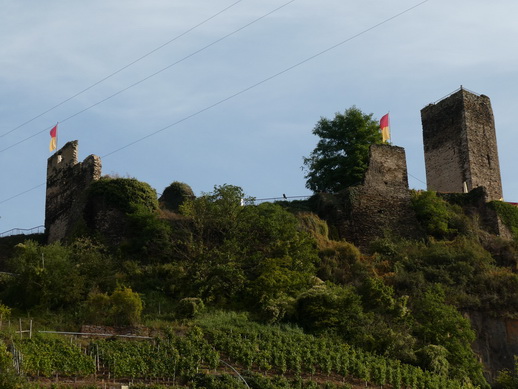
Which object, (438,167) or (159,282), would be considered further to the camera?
(438,167)

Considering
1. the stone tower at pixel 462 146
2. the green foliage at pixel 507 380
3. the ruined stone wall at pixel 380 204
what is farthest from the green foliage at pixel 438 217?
the green foliage at pixel 507 380

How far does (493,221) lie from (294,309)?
12956 millimetres

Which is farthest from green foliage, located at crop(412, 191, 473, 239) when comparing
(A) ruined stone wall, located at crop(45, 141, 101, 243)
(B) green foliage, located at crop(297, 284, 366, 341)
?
(A) ruined stone wall, located at crop(45, 141, 101, 243)

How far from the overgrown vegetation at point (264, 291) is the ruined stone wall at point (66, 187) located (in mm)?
1570

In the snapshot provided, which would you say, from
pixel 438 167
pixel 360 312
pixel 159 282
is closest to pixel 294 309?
pixel 360 312

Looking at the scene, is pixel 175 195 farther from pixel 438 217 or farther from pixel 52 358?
pixel 52 358

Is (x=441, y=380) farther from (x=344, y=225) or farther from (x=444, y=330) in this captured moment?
(x=344, y=225)

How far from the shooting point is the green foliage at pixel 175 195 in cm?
4131

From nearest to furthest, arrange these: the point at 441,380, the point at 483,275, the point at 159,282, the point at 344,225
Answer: the point at 441,380
the point at 159,282
the point at 483,275
the point at 344,225

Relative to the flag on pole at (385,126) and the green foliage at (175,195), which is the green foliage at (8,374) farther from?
the flag on pole at (385,126)

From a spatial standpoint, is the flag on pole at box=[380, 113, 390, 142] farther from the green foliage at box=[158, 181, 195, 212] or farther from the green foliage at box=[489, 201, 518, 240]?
the green foliage at box=[158, 181, 195, 212]

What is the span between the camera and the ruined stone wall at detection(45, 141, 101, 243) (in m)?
41.0

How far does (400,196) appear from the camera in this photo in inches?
1656

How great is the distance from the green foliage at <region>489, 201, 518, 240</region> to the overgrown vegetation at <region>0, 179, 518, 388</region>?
194cm
